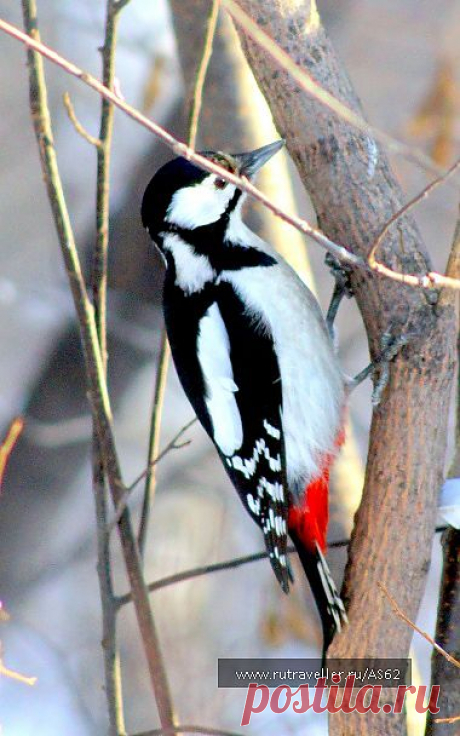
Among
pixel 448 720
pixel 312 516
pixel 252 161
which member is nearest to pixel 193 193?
pixel 252 161

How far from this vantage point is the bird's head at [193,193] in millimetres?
2293

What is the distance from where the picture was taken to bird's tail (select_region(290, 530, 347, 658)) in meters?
2.06

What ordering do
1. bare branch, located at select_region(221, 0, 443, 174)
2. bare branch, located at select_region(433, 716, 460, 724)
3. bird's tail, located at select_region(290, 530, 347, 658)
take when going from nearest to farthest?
bare branch, located at select_region(221, 0, 443, 174) < bare branch, located at select_region(433, 716, 460, 724) < bird's tail, located at select_region(290, 530, 347, 658)

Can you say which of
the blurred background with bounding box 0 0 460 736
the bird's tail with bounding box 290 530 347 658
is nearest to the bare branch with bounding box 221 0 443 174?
the bird's tail with bounding box 290 530 347 658

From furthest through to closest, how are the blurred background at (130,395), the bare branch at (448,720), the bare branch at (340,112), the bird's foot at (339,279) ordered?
the blurred background at (130,395) → the bird's foot at (339,279) → the bare branch at (448,720) → the bare branch at (340,112)

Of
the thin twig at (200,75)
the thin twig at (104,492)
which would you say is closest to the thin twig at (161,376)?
the thin twig at (200,75)

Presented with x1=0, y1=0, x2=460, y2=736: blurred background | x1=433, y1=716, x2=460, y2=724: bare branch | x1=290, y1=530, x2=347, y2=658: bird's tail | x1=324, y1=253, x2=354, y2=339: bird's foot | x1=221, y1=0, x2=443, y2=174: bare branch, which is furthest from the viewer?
x1=0, y1=0, x2=460, y2=736: blurred background

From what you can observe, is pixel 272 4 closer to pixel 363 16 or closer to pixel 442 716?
pixel 442 716

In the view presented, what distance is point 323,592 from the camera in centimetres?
212

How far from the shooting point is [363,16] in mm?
4965

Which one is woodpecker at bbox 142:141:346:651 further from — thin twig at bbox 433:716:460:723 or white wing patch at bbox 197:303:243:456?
thin twig at bbox 433:716:460:723

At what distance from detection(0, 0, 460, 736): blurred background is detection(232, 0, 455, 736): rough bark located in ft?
4.66

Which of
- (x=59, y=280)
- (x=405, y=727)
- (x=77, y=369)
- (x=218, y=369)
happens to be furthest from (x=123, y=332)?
(x=405, y=727)

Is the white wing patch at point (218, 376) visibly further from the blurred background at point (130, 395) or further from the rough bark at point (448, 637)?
the blurred background at point (130, 395)
